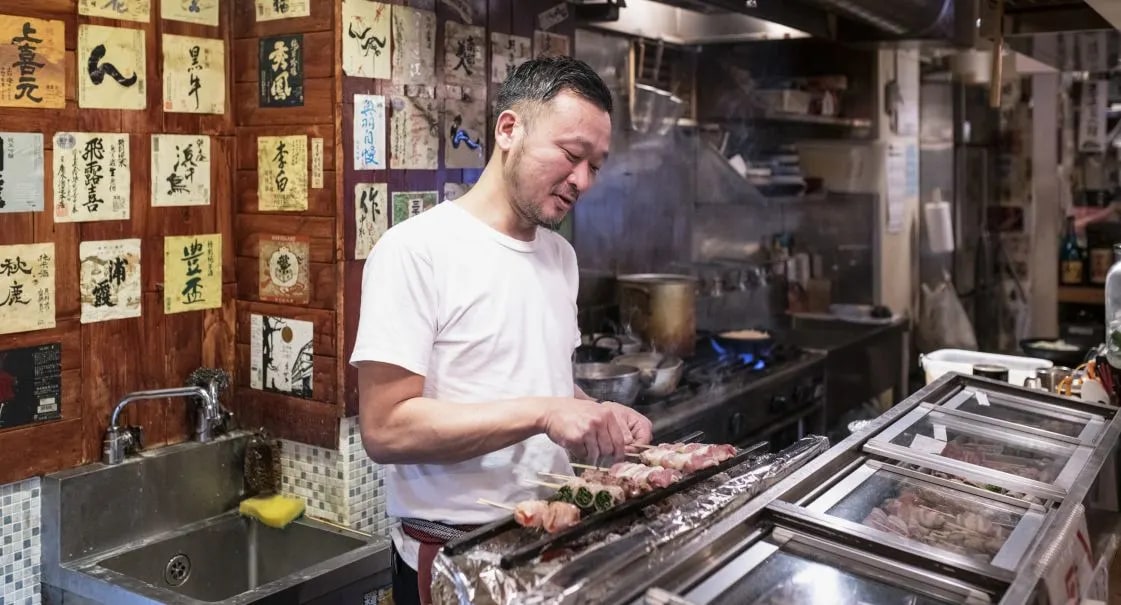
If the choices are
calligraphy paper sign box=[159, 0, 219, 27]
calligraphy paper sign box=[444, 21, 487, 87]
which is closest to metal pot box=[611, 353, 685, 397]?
calligraphy paper sign box=[444, 21, 487, 87]

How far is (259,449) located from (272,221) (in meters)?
0.72

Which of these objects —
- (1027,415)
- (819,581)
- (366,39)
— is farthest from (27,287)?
(1027,415)

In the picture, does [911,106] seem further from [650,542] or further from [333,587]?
[650,542]

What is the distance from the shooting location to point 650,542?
172 centimetres

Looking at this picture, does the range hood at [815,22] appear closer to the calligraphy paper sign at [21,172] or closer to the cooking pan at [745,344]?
the cooking pan at [745,344]

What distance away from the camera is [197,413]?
3.29m

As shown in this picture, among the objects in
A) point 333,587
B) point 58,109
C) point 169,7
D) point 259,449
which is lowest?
point 333,587

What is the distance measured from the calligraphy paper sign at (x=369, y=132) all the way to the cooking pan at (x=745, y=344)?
256 centimetres

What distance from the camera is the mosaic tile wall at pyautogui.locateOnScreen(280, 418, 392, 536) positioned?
3.26 metres

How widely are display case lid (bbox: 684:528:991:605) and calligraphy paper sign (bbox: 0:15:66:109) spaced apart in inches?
86.3

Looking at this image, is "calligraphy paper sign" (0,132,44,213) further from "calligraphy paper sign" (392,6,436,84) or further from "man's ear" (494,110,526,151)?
"man's ear" (494,110,526,151)

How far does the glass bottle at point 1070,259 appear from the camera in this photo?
797 centimetres

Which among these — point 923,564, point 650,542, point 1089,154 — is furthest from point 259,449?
point 1089,154

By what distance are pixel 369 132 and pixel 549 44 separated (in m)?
0.99
